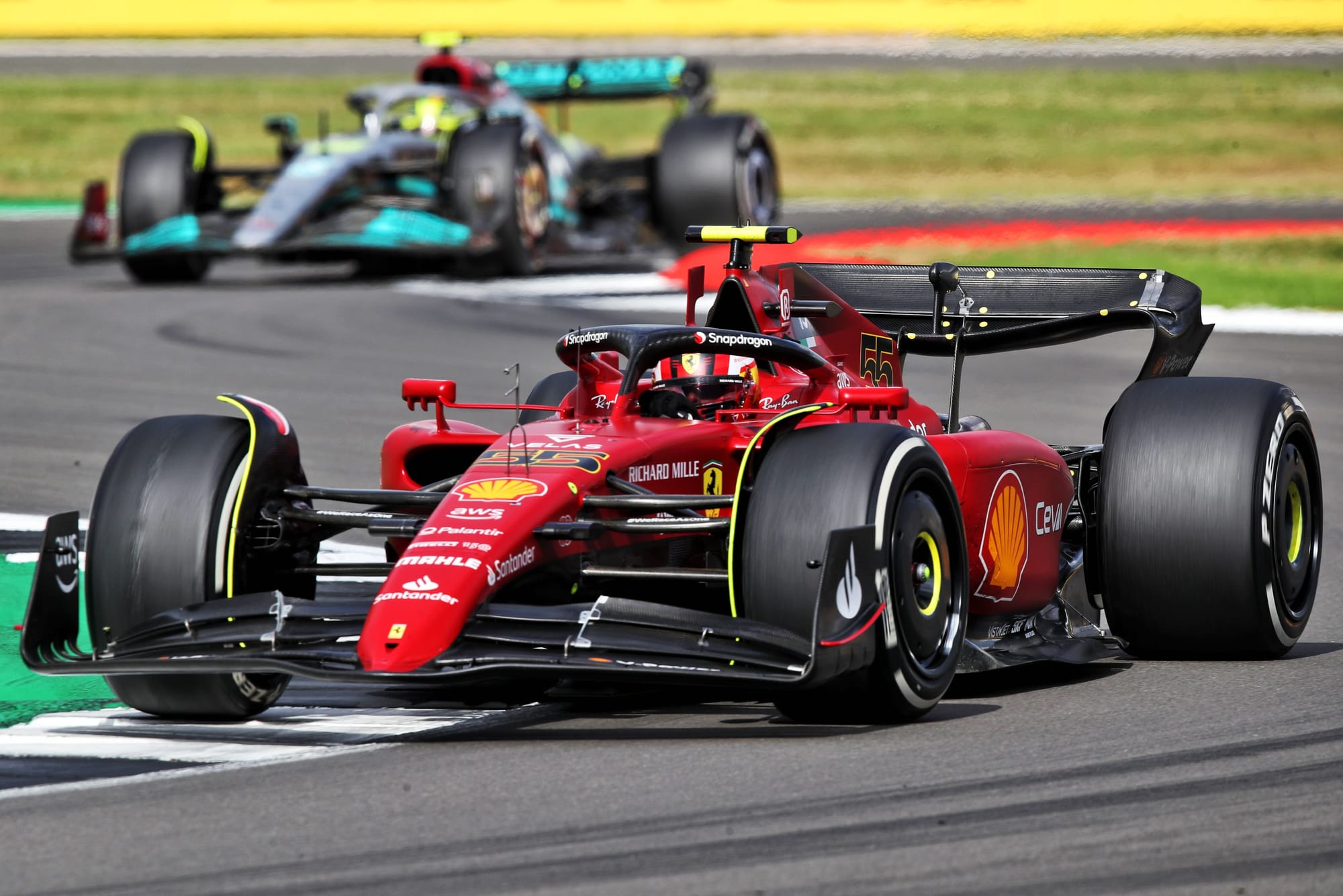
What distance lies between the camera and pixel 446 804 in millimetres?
5523

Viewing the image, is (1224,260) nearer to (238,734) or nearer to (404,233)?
(404,233)

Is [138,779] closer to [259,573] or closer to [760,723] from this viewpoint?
[259,573]

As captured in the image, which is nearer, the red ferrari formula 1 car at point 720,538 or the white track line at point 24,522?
the red ferrari formula 1 car at point 720,538

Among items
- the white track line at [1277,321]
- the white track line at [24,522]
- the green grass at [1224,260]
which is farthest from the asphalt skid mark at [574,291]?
the white track line at [24,522]

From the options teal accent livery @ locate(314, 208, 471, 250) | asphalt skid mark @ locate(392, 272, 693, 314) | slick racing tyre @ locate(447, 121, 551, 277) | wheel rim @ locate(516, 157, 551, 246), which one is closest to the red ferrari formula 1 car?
asphalt skid mark @ locate(392, 272, 693, 314)

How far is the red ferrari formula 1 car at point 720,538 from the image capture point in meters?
6.05

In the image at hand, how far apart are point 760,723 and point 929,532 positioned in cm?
76

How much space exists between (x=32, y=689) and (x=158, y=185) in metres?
14.1

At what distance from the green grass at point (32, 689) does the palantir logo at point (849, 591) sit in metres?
2.49

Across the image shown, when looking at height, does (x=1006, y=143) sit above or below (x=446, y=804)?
above

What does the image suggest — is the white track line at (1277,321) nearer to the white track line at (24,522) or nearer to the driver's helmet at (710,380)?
the white track line at (24,522)

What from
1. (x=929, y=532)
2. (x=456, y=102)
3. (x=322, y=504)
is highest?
(x=456, y=102)

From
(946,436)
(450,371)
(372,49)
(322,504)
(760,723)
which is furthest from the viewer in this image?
(372,49)

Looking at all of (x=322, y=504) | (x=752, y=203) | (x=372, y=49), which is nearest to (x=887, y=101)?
(x=372, y=49)
